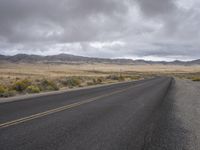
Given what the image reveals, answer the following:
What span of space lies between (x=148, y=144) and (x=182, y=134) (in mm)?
1767

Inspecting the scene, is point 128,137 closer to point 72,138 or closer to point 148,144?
point 148,144

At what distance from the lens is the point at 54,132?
246 inches

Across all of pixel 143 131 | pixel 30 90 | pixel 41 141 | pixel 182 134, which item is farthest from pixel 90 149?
pixel 30 90

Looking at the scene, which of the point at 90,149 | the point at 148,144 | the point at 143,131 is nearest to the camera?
the point at 90,149

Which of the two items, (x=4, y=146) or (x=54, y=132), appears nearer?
(x=4, y=146)

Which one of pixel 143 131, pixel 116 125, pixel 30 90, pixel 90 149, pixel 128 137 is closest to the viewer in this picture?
pixel 90 149

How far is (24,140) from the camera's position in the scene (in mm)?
5473

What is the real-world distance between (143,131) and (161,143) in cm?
104

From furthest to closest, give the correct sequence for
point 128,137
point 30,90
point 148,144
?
point 30,90 < point 128,137 < point 148,144

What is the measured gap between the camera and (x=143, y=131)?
258 inches

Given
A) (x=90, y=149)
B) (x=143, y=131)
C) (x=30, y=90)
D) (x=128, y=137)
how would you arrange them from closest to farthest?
(x=90, y=149)
(x=128, y=137)
(x=143, y=131)
(x=30, y=90)

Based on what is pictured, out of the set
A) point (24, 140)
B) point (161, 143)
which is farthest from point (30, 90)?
point (161, 143)

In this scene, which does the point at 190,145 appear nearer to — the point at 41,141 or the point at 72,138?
the point at 72,138

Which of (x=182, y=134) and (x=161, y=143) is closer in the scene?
(x=161, y=143)
